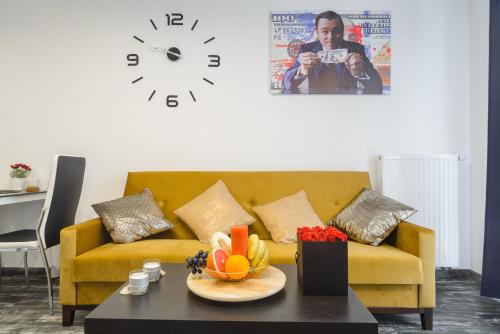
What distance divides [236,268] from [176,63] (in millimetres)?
2070

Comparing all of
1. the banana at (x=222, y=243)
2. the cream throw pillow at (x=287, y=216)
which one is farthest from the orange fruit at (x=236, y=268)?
the cream throw pillow at (x=287, y=216)

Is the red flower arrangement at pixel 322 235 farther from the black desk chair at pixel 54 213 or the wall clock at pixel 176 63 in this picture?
the wall clock at pixel 176 63

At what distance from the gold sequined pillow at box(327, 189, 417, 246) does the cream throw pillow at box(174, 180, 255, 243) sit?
0.63 meters

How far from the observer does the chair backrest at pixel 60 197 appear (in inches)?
85.7

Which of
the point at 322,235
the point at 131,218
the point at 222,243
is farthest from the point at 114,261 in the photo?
the point at 322,235

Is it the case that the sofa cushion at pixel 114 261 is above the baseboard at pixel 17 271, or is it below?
above

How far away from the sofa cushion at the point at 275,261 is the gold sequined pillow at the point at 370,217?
0.28 feet

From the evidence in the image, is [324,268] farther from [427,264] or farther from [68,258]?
[68,258]

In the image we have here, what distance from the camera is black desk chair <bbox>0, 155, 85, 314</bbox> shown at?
2172 mm

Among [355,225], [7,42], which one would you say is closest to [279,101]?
[355,225]

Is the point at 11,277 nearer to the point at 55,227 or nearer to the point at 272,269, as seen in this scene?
the point at 55,227

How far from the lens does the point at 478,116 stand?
2727mm

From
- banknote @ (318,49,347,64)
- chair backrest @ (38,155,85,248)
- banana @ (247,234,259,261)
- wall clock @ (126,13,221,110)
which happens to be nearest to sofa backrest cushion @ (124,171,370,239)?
chair backrest @ (38,155,85,248)

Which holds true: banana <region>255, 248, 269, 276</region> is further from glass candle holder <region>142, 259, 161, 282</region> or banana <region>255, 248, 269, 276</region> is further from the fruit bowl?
glass candle holder <region>142, 259, 161, 282</region>
